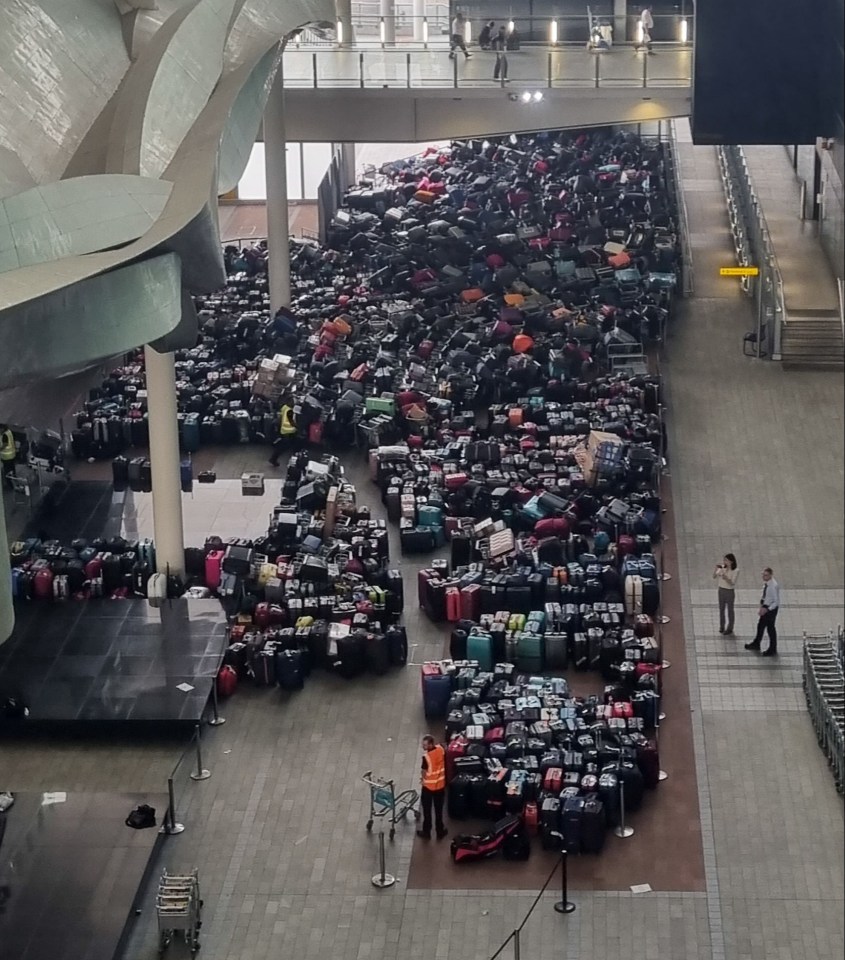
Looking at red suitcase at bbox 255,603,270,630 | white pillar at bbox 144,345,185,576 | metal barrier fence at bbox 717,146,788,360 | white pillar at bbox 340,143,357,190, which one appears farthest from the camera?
white pillar at bbox 340,143,357,190

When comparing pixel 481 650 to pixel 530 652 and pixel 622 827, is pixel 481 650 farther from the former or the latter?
pixel 622 827

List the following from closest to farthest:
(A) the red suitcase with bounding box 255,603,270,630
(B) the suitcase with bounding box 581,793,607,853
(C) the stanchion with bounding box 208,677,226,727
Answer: (B) the suitcase with bounding box 581,793,607,853 → (C) the stanchion with bounding box 208,677,226,727 → (A) the red suitcase with bounding box 255,603,270,630

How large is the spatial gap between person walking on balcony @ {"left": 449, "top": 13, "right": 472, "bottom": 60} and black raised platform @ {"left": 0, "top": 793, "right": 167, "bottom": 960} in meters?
21.5

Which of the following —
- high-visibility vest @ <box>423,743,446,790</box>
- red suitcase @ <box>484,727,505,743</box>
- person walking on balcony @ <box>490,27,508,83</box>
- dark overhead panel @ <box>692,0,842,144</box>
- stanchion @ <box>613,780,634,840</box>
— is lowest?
stanchion @ <box>613,780,634,840</box>

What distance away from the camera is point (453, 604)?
24953mm

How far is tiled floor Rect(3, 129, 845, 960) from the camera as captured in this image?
61.9 feet

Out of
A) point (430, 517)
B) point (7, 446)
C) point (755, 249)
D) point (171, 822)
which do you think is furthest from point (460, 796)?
point (755, 249)

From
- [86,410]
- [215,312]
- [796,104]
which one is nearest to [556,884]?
[796,104]

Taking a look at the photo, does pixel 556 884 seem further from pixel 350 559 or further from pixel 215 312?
pixel 215 312

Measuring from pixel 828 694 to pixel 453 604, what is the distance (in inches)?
201

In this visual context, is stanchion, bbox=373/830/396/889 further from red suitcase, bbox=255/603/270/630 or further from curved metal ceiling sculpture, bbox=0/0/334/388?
curved metal ceiling sculpture, bbox=0/0/334/388

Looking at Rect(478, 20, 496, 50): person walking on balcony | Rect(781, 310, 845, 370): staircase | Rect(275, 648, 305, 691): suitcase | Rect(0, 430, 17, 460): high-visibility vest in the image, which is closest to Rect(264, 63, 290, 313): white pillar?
Rect(478, 20, 496, 50): person walking on balcony

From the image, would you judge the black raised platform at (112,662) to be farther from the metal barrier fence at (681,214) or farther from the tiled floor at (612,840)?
the metal barrier fence at (681,214)

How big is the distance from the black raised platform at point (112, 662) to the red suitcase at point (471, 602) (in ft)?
9.88
